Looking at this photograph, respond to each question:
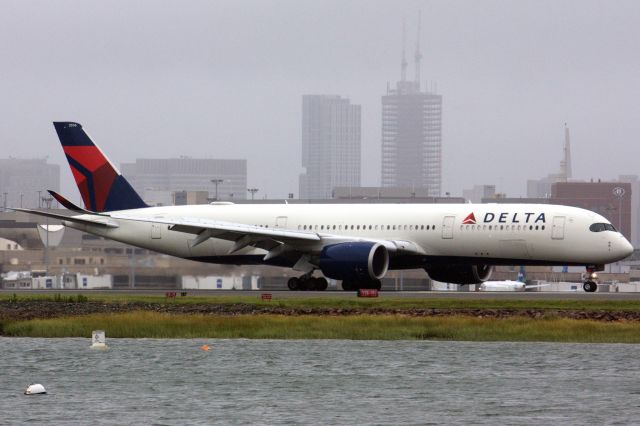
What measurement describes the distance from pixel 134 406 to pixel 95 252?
6042 cm

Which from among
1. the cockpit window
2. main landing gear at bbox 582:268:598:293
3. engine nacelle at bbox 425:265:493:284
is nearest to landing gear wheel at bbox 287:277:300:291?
engine nacelle at bbox 425:265:493:284

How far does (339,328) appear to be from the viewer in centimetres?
4866

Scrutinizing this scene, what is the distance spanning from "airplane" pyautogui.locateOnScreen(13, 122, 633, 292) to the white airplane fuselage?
0.05 meters

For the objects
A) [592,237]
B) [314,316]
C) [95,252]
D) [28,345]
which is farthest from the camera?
[95,252]

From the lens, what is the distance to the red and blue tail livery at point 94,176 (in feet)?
241

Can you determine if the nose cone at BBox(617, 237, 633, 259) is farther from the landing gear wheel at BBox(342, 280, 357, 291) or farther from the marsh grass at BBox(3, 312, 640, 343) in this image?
the marsh grass at BBox(3, 312, 640, 343)

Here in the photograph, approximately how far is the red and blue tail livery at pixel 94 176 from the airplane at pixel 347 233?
5 centimetres

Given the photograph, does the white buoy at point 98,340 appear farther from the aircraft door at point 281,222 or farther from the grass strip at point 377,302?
the aircraft door at point 281,222

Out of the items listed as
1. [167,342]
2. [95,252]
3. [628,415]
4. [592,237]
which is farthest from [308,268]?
[628,415]

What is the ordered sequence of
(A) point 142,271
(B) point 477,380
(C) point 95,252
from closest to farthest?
(B) point 477,380, (A) point 142,271, (C) point 95,252

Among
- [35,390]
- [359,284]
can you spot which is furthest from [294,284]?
[35,390]

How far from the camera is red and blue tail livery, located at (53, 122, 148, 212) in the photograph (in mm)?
73500

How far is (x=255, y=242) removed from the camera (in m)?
67.5

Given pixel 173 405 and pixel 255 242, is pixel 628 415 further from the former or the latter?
pixel 255 242
